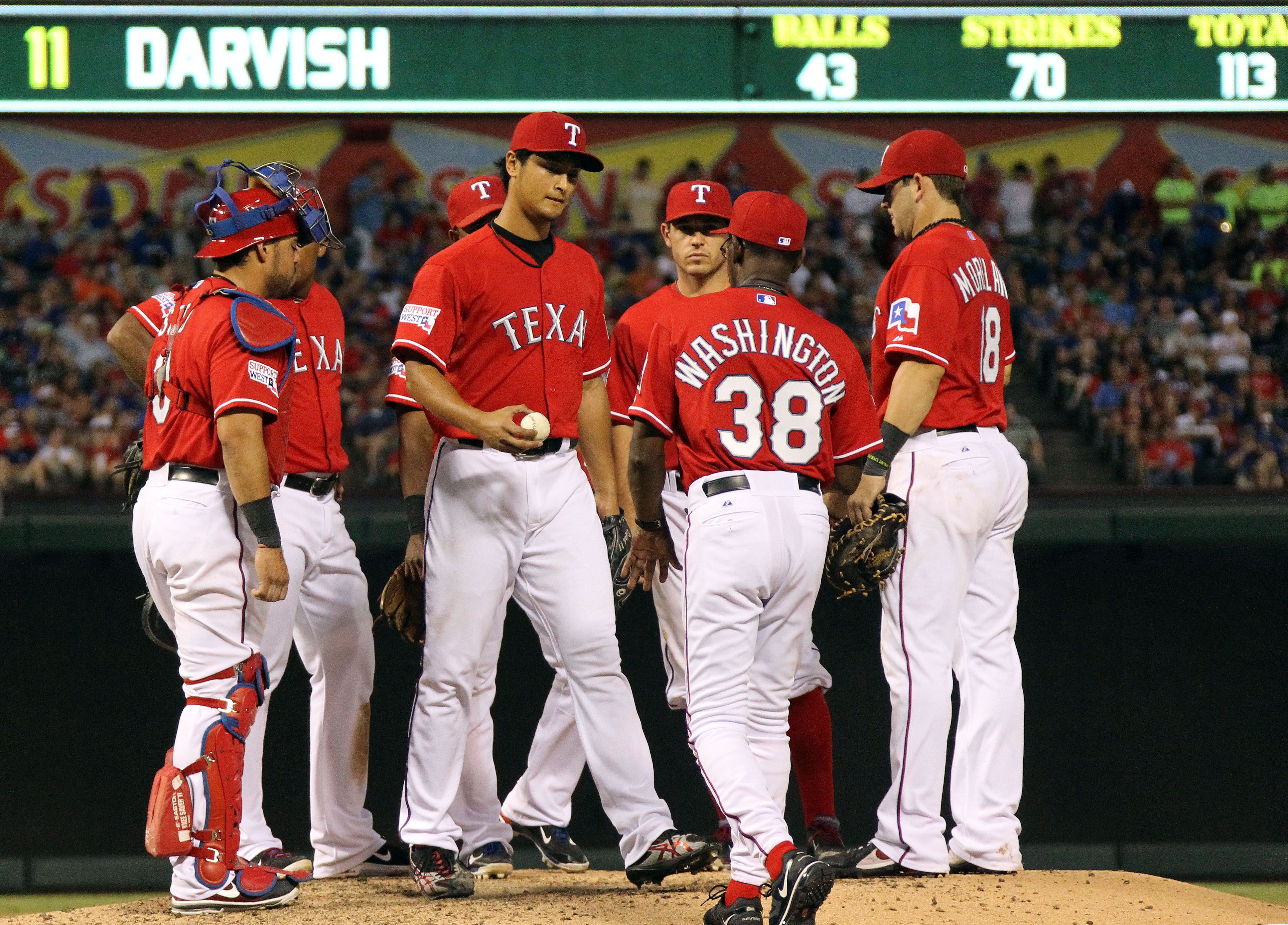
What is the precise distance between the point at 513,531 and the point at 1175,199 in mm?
11122

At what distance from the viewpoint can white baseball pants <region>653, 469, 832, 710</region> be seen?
4.16 metres

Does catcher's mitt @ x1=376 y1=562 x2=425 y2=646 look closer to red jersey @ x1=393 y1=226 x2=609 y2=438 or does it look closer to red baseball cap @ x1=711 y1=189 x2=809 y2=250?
red jersey @ x1=393 y1=226 x2=609 y2=438

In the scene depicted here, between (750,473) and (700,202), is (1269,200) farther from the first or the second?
(750,473)

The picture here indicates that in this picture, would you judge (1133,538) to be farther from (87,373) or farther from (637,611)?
(87,373)

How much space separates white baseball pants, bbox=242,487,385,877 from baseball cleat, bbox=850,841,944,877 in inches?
53.3

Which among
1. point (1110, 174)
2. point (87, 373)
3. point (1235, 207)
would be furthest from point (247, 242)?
point (1110, 174)

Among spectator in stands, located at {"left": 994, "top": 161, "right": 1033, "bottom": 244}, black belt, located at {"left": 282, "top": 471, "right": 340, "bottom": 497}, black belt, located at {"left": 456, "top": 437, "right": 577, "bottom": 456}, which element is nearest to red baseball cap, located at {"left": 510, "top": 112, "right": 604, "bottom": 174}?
black belt, located at {"left": 456, "top": 437, "right": 577, "bottom": 456}

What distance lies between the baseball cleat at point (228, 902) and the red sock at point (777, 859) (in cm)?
121

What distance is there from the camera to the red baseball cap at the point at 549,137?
3797 mm

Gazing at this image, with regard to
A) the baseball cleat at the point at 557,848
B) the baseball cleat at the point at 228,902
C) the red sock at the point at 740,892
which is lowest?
the baseball cleat at the point at 557,848

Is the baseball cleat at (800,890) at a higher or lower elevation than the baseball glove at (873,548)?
lower

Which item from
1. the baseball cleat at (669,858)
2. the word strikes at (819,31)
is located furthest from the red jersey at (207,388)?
the word strikes at (819,31)

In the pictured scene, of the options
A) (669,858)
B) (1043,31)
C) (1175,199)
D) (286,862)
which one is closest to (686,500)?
(669,858)

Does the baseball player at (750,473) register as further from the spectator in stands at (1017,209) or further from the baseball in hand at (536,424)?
the spectator in stands at (1017,209)
